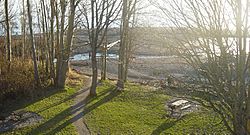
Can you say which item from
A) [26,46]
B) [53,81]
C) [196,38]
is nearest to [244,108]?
[196,38]

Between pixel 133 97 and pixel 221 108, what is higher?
pixel 221 108

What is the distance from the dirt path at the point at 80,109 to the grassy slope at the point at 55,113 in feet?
0.75

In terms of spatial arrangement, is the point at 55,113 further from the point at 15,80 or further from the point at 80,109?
the point at 15,80

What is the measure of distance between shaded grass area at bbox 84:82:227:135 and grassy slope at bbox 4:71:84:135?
2.91 ft

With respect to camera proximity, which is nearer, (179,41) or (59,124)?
(179,41)

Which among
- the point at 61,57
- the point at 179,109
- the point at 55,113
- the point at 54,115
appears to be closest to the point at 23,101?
the point at 55,113

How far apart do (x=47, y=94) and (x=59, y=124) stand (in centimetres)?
513

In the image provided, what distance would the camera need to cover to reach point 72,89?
18.1 m

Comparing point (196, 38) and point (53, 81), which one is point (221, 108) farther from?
point (53, 81)

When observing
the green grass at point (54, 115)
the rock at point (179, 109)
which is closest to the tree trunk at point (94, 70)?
the green grass at point (54, 115)

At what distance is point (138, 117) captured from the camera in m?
13.0

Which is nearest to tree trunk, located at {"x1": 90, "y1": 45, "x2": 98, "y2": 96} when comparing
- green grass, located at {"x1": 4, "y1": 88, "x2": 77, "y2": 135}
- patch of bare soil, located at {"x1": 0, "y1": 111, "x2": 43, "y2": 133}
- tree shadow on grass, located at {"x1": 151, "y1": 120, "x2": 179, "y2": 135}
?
green grass, located at {"x1": 4, "y1": 88, "x2": 77, "y2": 135}

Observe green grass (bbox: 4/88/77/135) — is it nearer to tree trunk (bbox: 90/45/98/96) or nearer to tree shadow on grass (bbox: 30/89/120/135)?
tree shadow on grass (bbox: 30/89/120/135)

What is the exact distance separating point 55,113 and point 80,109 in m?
1.26
